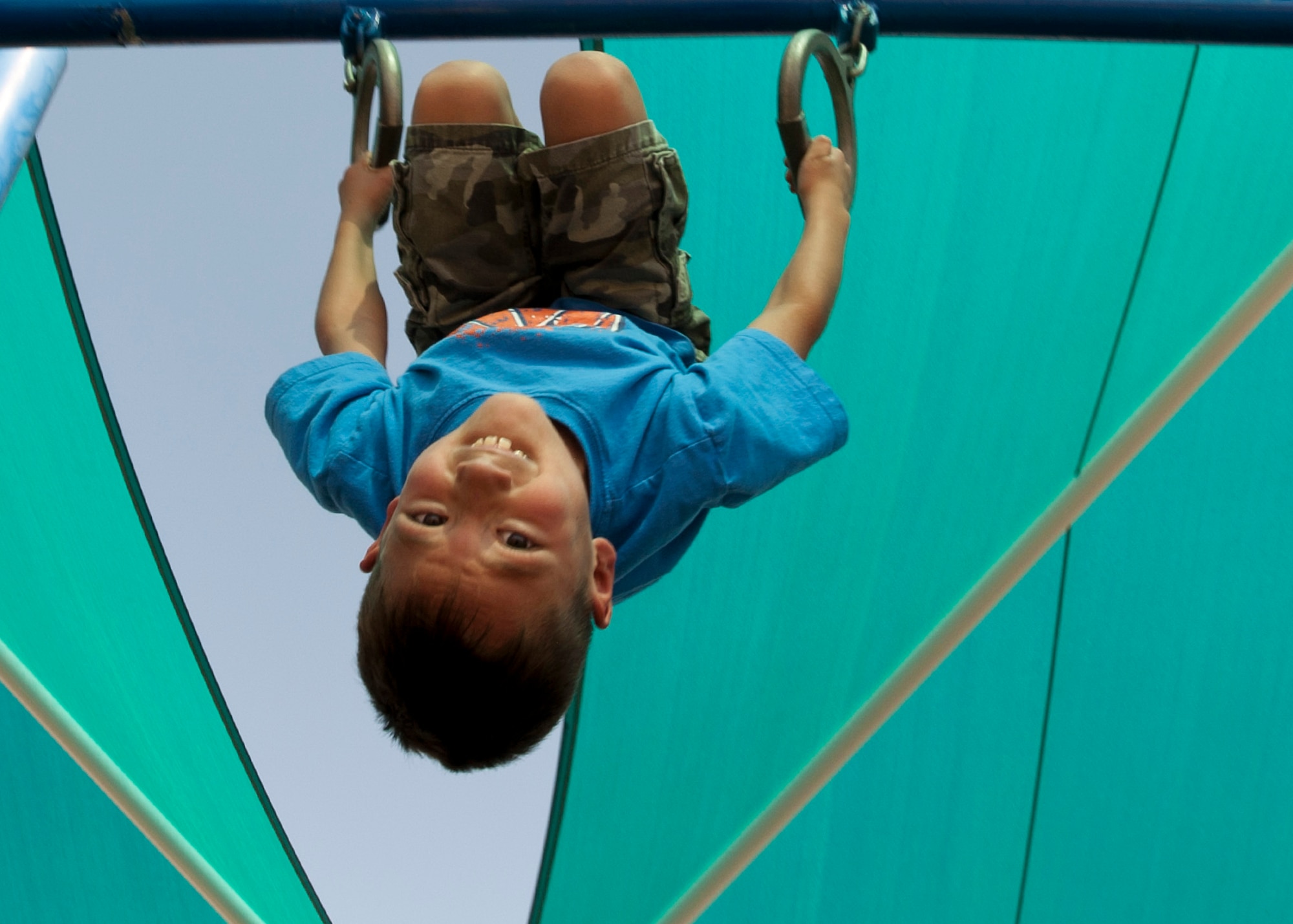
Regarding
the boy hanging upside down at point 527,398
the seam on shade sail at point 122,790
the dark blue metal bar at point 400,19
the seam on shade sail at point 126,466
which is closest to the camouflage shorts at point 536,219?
the boy hanging upside down at point 527,398

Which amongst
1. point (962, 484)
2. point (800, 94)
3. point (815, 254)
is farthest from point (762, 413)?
point (962, 484)

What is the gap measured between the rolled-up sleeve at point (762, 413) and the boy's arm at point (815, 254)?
0.9 inches

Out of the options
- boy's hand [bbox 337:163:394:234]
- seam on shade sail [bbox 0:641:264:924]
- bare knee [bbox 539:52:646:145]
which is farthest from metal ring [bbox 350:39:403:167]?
seam on shade sail [bbox 0:641:264:924]

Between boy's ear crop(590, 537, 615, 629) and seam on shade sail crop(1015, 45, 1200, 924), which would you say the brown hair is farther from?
seam on shade sail crop(1015, 45, 1200, 924)

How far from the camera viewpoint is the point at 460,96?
1192 millimetres

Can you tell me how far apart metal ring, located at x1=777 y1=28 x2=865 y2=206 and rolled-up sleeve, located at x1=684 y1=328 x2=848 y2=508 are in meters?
0.14

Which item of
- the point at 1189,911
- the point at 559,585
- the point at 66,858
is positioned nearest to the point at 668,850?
the point at 1189,911

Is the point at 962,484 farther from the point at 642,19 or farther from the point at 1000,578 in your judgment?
the point at 642,19

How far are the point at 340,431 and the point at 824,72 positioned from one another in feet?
1.51

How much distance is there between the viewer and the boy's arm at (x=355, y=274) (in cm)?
119

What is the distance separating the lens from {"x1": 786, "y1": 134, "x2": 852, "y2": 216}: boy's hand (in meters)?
1.10

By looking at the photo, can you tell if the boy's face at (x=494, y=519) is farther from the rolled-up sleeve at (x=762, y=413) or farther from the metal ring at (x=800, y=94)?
the metal ring at (x=800, y=94)

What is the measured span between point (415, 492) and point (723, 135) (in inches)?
32.2

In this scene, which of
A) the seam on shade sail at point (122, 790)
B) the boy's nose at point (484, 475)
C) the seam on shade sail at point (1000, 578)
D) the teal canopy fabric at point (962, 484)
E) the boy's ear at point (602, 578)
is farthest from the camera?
the seam on shade sail at point (122, 790)
